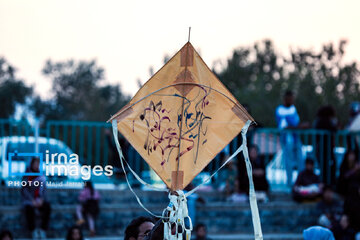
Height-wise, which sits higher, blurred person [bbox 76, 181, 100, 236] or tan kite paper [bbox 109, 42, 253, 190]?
tan kite paper [bbox 109, 42, 253, 190]

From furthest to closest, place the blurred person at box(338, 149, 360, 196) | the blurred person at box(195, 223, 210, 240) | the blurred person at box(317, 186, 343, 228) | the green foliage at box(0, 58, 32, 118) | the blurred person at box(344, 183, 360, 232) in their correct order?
the green foliage at box(0, 58, 32, 118), the blurred person at box(338, 149, 360, 196), the blurred person at box(317, 186, 343, 228), the blurred person at box(344, 183, 360, 232), the blurred person at box(195, 223, 210, 240)

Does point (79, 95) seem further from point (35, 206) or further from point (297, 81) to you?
point (35, 206)

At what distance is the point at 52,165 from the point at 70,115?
1006 inches

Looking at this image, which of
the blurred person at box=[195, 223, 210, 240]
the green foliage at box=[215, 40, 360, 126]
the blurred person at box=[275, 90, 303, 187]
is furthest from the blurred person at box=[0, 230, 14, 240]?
the green foliage at box=[215, 40, 360, 126]

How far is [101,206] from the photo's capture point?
33.4 feet

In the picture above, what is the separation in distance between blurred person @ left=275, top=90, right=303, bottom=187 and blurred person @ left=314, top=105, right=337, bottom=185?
60cm

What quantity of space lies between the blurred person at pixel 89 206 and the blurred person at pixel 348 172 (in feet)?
14.2

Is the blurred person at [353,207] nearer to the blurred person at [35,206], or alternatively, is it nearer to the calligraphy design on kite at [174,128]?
the blurred person at [35,206]

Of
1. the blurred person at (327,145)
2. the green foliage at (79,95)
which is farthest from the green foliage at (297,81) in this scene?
the blurred person at (327,145)

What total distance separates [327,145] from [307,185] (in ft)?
4.42

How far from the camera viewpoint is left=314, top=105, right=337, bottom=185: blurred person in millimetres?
11922

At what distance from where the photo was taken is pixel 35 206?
30.9 feet

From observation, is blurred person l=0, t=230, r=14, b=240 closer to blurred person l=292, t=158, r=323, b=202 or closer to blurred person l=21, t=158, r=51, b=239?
blurred person l=21, t=158, r=51, b=239

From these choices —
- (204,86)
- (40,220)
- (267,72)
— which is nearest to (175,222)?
(204,86)
